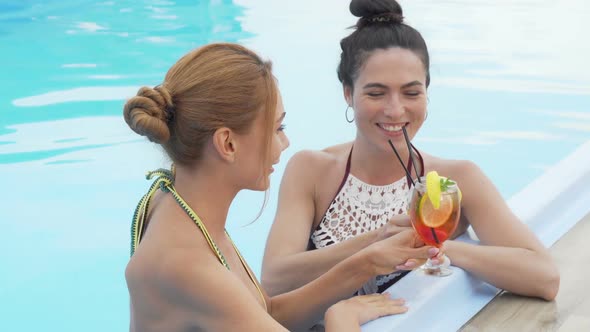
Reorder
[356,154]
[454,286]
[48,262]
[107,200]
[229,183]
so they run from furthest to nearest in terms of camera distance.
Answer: [107,200] < [48,262] < [356,154] < [454,286] < [229,183]

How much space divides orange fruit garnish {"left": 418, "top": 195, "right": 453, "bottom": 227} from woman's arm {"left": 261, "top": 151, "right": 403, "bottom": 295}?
214 mm

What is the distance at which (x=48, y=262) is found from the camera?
5133mm

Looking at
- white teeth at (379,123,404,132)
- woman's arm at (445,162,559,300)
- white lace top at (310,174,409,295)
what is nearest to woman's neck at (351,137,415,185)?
white lace top at (310,174,409,295)

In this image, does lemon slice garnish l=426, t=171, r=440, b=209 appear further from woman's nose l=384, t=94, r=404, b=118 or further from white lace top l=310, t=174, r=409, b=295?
white lace top l=310, t=174, r=409, b=295

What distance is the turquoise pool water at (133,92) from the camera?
17.0 ft

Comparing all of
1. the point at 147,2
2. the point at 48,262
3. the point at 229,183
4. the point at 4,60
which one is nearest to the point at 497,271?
the point at 229,183

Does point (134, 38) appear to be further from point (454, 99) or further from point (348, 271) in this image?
point (348, 271)

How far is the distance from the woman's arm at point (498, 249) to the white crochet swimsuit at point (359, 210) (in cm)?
23

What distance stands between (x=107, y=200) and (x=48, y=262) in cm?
86

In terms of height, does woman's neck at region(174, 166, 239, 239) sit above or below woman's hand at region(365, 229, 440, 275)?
above

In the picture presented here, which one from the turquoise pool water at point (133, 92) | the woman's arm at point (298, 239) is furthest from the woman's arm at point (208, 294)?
the turquoise pool water at point (133, 92)

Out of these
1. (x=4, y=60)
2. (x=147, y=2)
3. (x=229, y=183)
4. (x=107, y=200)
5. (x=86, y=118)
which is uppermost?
(x=147, y=2)

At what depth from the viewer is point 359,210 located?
2.98m

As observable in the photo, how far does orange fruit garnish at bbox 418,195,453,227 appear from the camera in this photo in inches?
87.5
